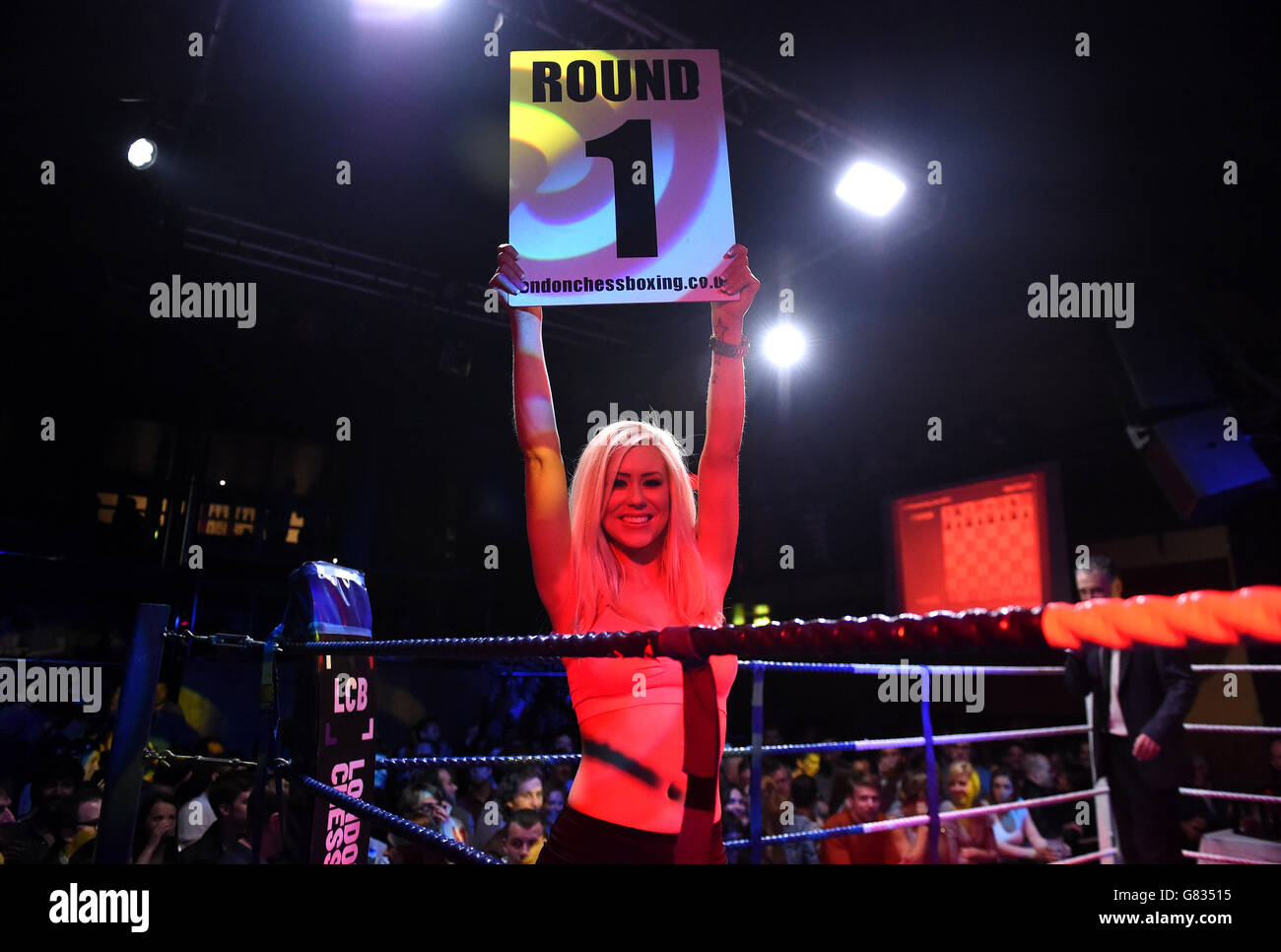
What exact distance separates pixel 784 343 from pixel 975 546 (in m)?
2.33

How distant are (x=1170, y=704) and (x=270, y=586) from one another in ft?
29.0

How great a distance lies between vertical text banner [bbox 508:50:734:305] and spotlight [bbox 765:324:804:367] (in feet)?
15.9

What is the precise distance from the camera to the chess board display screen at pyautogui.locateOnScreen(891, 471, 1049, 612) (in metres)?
6.03

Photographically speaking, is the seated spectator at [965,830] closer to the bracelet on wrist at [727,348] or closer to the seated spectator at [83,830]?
the bracelet on wrist at [727,348]

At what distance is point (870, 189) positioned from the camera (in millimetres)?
4895

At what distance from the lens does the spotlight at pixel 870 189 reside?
4805 mm

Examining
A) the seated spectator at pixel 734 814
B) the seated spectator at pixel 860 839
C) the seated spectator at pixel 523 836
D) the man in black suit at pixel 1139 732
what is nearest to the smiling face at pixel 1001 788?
the seated spectator at pixel 860 839

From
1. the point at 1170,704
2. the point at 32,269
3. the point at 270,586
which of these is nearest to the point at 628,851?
the point at 1170,704

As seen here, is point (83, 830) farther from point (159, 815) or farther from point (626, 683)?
point (626, 683)

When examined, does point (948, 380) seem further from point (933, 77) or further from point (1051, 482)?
point (933, 77)

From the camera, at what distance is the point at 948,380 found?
7.17 metres

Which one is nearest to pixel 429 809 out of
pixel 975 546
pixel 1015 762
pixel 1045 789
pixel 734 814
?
pixel 734 814

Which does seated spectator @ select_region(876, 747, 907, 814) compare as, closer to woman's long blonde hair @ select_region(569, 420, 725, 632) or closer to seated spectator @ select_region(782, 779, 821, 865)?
seated spectator @ select_region(782, 779, 821, 865)

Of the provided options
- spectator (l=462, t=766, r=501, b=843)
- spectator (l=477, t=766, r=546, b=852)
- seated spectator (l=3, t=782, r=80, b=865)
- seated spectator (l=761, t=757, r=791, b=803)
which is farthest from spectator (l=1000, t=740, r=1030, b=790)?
seated spectator (l=3, t=782, r=80, b=865)
